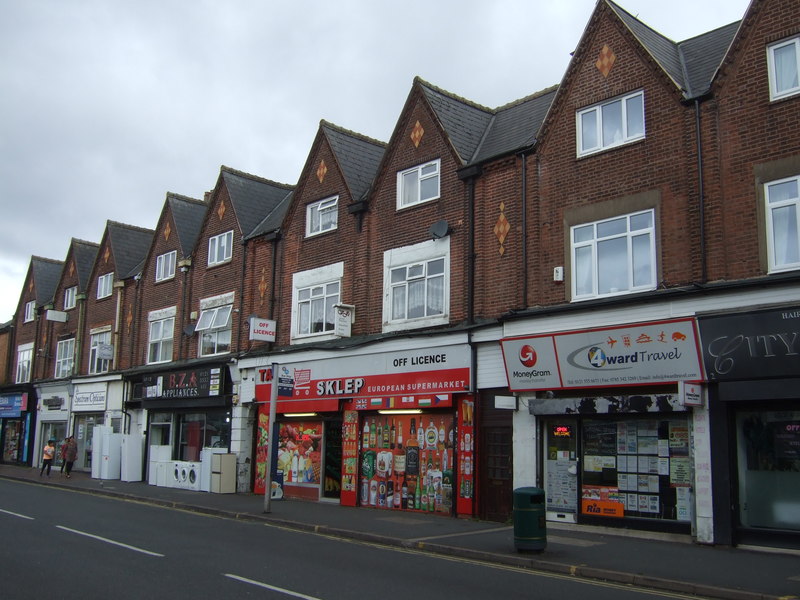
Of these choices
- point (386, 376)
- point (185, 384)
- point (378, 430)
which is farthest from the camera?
point (185, 384)

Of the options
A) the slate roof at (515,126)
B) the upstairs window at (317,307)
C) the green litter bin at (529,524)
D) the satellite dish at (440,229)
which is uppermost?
the slate roof at (515,126)

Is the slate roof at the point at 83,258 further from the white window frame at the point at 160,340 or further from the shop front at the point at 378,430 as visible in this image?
the shop front at the point at 378,430

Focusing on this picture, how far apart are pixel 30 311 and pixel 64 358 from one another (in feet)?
21.8

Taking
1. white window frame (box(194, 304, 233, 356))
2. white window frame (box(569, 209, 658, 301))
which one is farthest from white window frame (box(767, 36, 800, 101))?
white window frame (box(194, 304, 233, 356))

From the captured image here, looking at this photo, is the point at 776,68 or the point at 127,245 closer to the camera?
the point at 776,68

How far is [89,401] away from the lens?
113 ft

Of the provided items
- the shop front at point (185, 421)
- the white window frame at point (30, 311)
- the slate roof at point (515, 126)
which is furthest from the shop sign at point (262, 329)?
the white window frame at point (30, 311)

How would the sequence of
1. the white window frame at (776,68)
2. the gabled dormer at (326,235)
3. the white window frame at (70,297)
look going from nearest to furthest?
the white window frame at (776,68) → the gabled dormer at (326,235) → the white window frame at (70,297)

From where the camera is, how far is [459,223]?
1905 centimetres

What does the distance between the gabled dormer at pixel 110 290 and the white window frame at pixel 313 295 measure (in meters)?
12.3

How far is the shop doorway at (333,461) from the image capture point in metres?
21.7

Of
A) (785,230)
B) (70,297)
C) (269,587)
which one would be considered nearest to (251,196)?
(70,297)

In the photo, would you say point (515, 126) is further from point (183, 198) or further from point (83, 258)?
point (83, 258)

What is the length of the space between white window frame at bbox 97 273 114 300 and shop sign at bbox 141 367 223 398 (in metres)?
6.91
